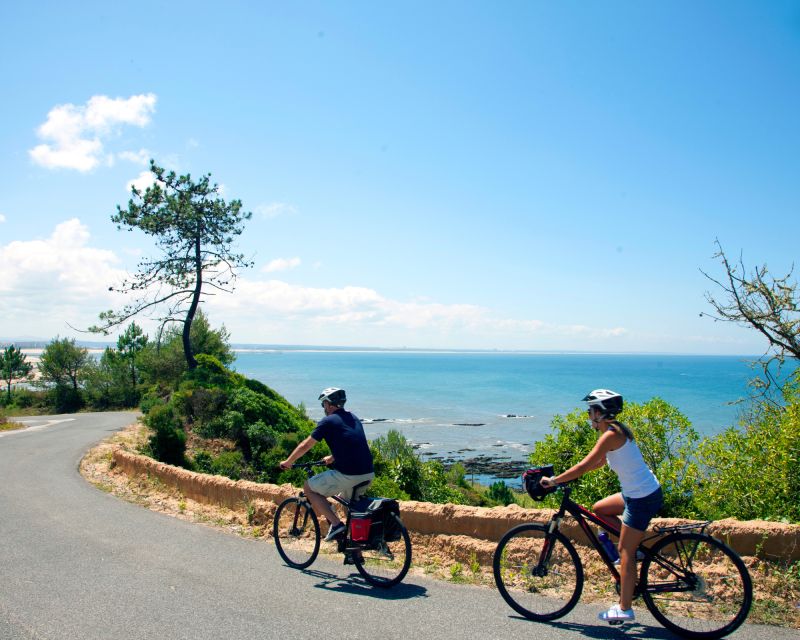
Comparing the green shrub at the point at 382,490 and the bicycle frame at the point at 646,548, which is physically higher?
the bicycle frame at the point at 646,548

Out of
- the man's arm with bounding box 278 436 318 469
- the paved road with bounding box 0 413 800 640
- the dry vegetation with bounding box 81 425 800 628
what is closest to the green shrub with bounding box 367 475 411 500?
the dry vegetation with bounding box 81 425 800 628

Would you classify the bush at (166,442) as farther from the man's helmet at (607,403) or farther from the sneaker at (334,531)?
the man's helmet at (607,403)

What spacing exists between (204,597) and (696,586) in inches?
167

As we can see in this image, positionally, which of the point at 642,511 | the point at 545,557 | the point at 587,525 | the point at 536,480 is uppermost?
the point at 536,480

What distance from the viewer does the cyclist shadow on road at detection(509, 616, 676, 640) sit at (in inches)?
177

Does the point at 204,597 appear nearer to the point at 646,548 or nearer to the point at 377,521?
the point at 377,521

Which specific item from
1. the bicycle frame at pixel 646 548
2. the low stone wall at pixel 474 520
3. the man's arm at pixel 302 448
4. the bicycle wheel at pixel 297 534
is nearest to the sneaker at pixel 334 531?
the bicycle wheel at pixel 297 534

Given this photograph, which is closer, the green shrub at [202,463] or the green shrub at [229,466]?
the green shrub at [229,466]

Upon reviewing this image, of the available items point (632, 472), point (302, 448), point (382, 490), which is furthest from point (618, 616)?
point (382, 490)

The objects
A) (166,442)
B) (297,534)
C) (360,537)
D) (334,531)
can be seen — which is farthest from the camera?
(166,442)

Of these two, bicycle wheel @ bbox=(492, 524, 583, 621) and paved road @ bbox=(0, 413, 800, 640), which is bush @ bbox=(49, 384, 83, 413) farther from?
bicycle wheel @ bbox=(492, 524, 583, 621)

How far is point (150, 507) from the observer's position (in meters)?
9.43

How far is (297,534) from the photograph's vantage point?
6.71 metres

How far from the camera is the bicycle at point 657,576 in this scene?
15.1 ft
